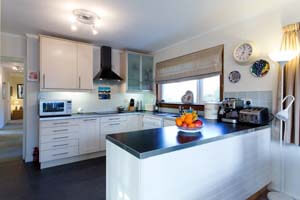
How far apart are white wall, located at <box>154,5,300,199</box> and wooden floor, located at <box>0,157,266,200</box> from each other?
462mm

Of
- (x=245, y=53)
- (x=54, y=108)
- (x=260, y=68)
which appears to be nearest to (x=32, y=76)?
(x=54, y=108)

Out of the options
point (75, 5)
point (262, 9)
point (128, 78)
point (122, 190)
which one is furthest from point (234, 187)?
point (128, 78)

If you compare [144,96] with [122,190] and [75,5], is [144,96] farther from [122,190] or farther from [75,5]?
[122,190]

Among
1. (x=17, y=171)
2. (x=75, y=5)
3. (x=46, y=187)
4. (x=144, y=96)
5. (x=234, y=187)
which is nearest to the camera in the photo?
(x=234, y=187)

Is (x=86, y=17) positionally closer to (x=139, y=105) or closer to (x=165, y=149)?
(x=165, y=149)

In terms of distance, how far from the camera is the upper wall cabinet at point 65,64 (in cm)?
295

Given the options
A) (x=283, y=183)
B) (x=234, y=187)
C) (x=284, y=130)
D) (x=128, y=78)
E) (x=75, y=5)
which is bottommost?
(x=283, y=183)

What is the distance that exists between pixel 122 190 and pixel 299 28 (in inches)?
100

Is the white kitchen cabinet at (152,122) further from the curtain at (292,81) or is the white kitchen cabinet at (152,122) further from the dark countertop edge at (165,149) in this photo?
the curtain at (292,81)

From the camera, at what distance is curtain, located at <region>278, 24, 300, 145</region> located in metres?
1.90

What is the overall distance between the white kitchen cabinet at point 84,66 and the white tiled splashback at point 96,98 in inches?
14.2

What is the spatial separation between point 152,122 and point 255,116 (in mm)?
1904

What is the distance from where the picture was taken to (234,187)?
1.69 m

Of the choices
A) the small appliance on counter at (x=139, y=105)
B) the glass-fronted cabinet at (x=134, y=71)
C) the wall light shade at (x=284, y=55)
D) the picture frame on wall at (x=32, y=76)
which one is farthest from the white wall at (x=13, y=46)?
the wall light shade at (x=284, y=55)
